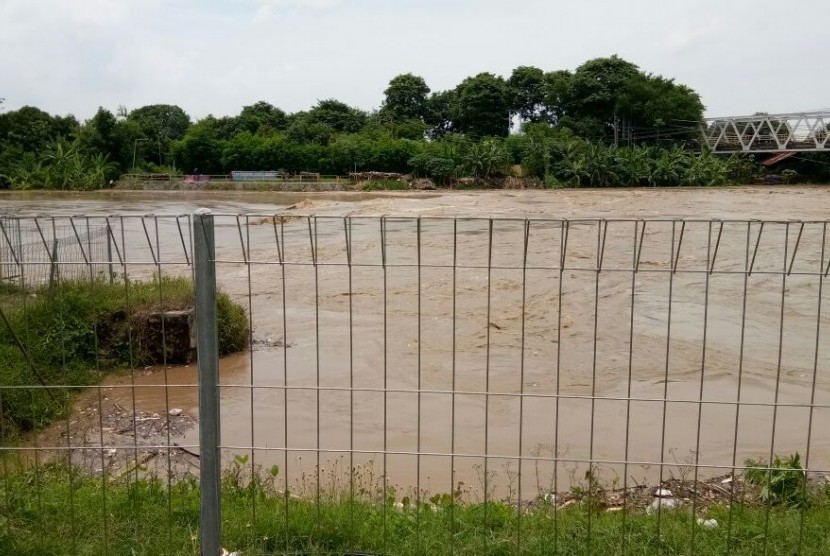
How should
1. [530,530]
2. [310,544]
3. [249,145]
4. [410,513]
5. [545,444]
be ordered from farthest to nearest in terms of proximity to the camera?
[249,145] → [545,444] → [410,513] → [530,530] → [310,544]

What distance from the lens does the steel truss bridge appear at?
47406 millimetres

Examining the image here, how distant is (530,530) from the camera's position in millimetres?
3672

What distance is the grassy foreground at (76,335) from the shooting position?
22.5 feet

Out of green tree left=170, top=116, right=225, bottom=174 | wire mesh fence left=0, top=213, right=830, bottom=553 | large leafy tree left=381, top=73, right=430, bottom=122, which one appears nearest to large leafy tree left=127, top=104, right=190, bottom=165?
green tree left=170, top=116, right=225, bottom=174

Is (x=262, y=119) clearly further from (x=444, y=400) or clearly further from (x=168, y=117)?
(x=444, y=400)

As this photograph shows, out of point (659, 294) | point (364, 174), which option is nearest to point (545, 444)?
point (659, 294)

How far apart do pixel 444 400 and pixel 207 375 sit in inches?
237

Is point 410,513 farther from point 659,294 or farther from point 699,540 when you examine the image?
point 659,294

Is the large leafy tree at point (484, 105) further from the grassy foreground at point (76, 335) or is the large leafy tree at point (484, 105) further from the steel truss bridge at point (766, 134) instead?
the grassy foreground at point (76, 335)

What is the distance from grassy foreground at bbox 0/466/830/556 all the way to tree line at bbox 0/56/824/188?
4632 centimetres

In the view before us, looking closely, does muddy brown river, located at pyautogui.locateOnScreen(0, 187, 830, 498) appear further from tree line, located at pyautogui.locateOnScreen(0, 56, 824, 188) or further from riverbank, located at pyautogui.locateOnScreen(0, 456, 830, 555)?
tree line, located at pyautogui.locateOnScreen(0, 56, 824, 188)

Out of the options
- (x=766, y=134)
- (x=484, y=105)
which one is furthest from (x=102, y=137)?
(x=766, y=134)

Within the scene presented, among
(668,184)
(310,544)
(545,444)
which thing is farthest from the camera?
(668,184)

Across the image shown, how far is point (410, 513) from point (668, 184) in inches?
1939
